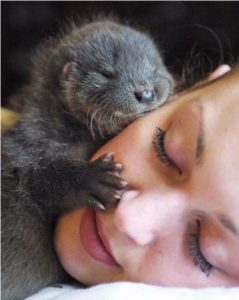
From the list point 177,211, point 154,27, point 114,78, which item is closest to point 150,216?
point 177,211

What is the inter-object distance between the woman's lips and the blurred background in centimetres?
82

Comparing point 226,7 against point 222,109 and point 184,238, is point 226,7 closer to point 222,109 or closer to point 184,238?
point 222,109

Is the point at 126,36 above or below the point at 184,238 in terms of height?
above

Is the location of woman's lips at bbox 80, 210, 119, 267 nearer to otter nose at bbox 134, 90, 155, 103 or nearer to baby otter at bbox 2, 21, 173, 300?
baby otter at bbox 2, 21, 173, 300

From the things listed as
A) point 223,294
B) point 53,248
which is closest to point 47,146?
point 53,248

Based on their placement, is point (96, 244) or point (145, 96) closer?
point (96, 244)

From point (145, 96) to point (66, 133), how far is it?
9.1 inches

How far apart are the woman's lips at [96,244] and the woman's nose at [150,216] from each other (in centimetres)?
10

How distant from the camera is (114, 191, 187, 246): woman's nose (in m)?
1.06

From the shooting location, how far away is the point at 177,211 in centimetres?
108

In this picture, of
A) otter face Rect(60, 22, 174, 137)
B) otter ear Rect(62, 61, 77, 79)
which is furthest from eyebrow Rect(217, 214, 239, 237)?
otter ear Rect(62, 61, 77, 79)

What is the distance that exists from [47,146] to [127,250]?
46 centimetres

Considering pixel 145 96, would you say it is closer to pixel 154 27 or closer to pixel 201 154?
pixel 201 154

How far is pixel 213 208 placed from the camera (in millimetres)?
1044
